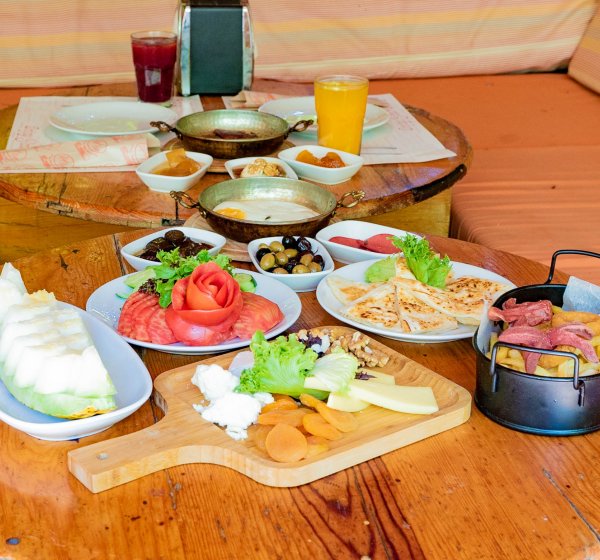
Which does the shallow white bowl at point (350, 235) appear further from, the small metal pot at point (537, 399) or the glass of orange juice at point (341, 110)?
the glass of orange juice at point (341, 110)

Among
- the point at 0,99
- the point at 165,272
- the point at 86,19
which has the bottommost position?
the point at 0,99

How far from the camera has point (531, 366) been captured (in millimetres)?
1114

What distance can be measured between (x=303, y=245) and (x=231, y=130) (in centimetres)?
84

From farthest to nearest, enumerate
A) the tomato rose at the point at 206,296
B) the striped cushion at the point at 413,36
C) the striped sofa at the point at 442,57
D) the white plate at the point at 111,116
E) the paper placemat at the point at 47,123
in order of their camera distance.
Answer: the striped cushion at the point at 413,36 < the striped sofa at the point at 442,57 < the white plate at the point at 111,116 < the paper placemat at the point at 47,123 < the tomato rose at the point at 206,296

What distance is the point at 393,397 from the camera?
114 centimetres

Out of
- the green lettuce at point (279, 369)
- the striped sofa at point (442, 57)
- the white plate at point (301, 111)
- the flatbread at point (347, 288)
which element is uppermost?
the green lettuce at point (279, 369)

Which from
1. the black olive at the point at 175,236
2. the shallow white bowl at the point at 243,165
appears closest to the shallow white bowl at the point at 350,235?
the black olive at the point at 175,236

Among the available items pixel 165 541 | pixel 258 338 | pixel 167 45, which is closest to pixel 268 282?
pixel 258 338

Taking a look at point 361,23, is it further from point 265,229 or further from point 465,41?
point 265,229

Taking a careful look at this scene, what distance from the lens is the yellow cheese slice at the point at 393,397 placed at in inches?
44.6

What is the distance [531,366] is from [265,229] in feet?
2.10

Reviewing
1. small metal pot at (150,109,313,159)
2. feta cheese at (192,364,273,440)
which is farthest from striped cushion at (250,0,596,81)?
feta cheese at (192,364,273,440)

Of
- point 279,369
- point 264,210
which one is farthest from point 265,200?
point 279,369

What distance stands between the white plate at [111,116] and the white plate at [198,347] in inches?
39.6
